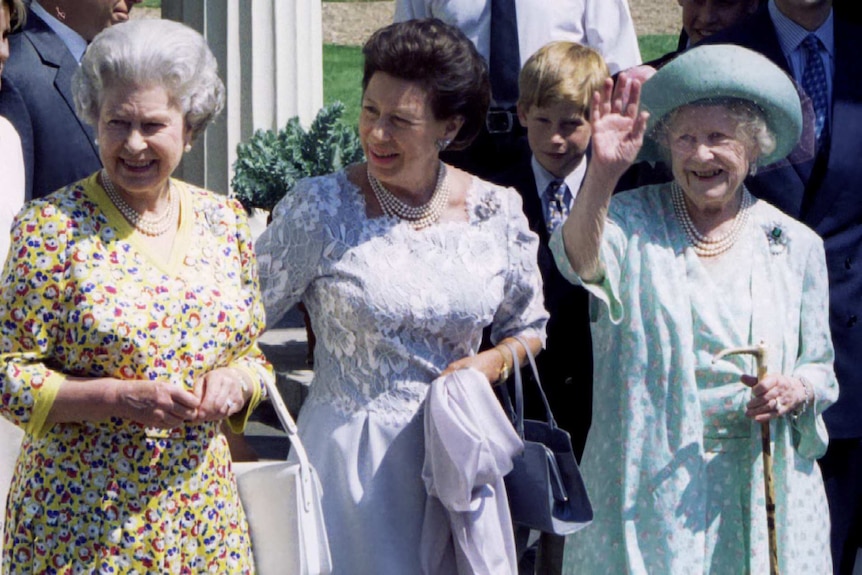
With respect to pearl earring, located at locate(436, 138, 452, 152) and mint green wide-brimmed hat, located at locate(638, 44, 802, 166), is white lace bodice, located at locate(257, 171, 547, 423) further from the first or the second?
mint green wide-brimmed hat, located at locate(638, 44, 802, 166)

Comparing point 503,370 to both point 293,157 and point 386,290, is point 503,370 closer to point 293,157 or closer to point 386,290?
point 386,290

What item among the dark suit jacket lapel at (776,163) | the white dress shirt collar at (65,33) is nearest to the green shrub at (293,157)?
the white dress shirt collar at (65,33)

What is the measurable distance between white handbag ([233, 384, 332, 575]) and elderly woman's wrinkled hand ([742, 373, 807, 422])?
1.16m

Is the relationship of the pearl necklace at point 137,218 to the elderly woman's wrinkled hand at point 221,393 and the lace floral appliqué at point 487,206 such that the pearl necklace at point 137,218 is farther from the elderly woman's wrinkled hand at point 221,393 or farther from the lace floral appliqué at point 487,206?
the lace floral appliqué at point 487,206

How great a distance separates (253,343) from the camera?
11.7ft

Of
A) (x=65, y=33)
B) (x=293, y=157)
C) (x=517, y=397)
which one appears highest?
(x=65, y=33)

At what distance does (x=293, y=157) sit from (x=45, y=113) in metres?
3.80

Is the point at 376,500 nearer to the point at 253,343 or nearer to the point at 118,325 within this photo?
the point at 253,343

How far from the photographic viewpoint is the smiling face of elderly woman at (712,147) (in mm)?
4055

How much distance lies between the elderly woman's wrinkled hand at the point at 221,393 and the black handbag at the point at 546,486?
71 cm

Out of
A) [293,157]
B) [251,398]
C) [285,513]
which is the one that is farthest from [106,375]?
[293,157]

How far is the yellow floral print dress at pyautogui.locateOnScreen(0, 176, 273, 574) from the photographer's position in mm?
3195

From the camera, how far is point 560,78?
191 inches

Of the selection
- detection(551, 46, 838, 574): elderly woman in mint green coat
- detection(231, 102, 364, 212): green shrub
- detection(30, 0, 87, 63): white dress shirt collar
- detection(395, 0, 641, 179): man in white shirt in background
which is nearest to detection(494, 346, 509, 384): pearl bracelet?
detection(551, 46, 838, 574): elderly woman in mint green coat
